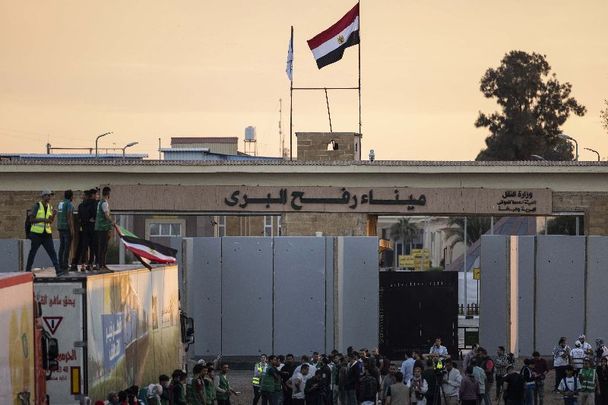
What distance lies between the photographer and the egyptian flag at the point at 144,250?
26636 millimetres

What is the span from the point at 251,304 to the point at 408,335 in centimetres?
424

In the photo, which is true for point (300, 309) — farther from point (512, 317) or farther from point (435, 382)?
point (435, 382)

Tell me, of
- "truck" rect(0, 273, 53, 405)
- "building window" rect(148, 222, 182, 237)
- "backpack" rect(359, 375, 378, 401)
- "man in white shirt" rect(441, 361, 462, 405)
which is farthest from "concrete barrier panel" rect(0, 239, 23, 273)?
"building window" rect(148, 222, 182, 237)

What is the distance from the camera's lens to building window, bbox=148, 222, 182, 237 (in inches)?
4375

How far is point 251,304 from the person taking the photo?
3984 cm

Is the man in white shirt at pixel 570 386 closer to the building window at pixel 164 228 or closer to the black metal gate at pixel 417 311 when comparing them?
the black metal gate at pixel 417 311

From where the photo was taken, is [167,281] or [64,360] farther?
[167,281]

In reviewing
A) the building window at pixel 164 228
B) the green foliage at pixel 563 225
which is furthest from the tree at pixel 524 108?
the building window at pixel 164 228

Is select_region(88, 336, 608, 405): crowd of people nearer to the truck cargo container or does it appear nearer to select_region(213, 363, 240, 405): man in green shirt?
select_region(213, 363, 240, 405): man in green shirt

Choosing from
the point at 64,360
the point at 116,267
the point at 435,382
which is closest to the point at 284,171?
the point at 435,382

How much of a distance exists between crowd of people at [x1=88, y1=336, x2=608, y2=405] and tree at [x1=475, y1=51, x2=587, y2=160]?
72951 mm

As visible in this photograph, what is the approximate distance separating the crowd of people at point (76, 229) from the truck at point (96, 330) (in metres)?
0.71

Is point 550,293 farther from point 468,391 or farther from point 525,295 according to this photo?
point 468,391

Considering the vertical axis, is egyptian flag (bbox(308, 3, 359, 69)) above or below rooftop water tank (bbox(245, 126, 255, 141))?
above
